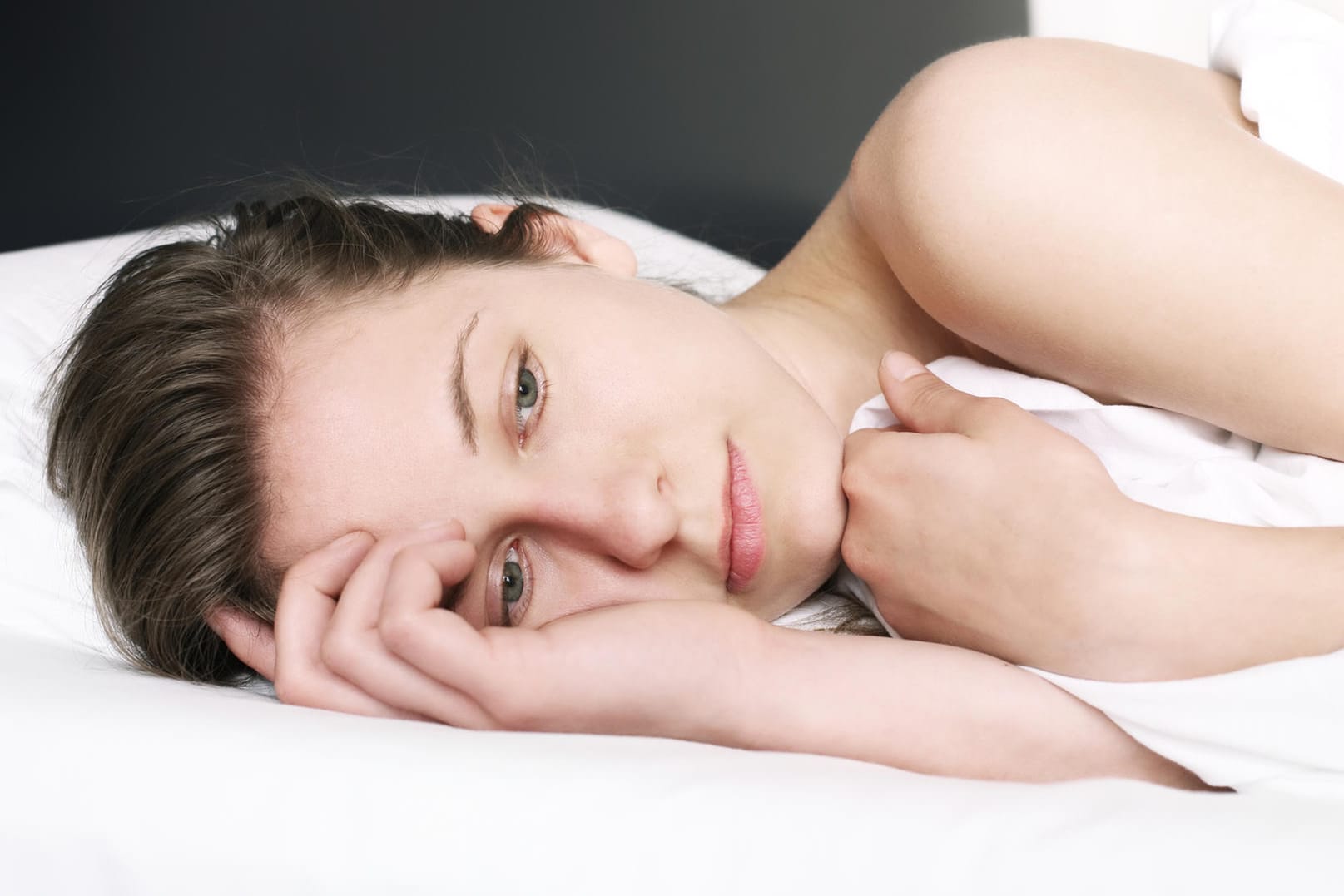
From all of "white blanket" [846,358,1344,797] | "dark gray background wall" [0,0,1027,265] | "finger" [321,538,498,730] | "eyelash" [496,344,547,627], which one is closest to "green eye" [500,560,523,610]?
"eyelash" [496,344,547,627]

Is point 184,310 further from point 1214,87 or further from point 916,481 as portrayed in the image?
point 1214,87

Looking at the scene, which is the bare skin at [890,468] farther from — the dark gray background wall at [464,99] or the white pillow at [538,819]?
the dark gray background wall at [464,99]

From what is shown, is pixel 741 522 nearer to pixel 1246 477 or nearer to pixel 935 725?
pixel 935 725

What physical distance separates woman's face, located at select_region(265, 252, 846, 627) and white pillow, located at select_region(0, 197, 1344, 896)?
0.69ft

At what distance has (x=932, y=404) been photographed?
0.99m

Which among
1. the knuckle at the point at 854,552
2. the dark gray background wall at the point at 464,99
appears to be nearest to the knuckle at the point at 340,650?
the knuckle at the point at 854,552

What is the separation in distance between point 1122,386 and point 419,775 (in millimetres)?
688

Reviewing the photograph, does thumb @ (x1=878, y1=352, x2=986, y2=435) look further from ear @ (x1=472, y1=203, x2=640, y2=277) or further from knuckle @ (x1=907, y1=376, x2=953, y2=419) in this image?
ear @ (x1=472, y1=203, x2=640, y2=277)

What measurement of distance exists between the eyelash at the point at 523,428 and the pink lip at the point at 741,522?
17cm

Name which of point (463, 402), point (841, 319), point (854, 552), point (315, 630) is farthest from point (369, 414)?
point (841, 319)

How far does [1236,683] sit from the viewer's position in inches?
29.4

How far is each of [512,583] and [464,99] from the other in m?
1.26

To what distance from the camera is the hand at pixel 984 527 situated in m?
0.80

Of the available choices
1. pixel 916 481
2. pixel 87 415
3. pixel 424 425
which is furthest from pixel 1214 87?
pixel 87 415
